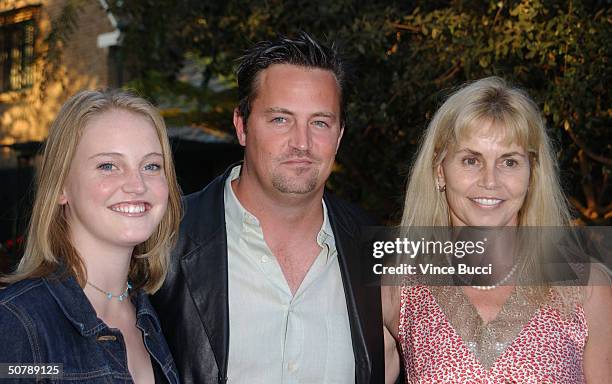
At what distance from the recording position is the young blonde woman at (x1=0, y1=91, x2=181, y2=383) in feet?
7.79

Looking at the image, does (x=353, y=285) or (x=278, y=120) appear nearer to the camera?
(x=353, y=285)

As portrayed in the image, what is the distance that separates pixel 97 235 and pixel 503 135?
5.23 ft

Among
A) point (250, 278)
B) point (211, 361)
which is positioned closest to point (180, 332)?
point (211, 361)

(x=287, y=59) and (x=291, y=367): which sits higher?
(x=287, y=59)

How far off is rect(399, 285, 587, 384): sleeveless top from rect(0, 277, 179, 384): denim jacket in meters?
1.19

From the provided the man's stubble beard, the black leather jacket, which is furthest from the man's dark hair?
the black leather jacket

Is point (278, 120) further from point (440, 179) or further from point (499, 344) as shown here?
point (499, 344)

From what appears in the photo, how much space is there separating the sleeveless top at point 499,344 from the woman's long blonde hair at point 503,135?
0.36 meters

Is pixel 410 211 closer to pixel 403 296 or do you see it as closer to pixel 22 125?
pixel 403 296

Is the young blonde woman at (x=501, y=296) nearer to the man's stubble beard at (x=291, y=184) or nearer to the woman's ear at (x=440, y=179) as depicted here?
the woman's ear at (x=440, y=179)

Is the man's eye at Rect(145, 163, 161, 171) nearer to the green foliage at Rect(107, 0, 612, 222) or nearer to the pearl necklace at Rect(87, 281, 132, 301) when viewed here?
the pearl necklace at Rect(87, 281, 132, 301)

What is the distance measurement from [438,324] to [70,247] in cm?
147

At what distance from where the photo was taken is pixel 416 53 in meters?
5.82

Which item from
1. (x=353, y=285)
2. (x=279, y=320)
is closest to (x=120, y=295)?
(x=279, y=320)
